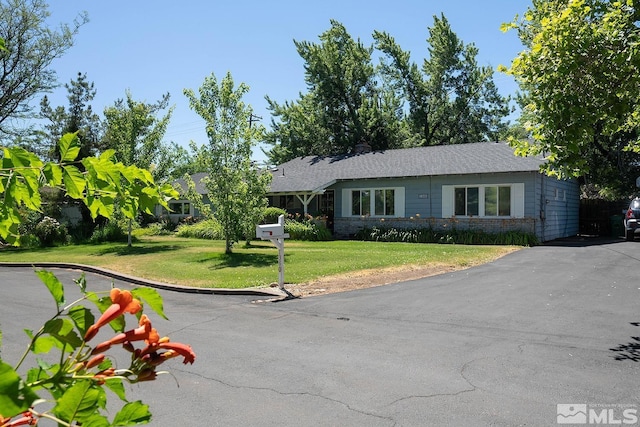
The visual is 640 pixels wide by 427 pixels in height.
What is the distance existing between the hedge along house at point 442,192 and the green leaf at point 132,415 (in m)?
22.5

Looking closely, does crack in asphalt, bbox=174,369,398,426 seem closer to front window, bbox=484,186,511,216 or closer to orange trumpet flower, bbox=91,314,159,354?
orange trumpet flower, bbox=91,314,159,354

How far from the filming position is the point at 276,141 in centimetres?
4738

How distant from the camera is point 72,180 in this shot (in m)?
1.41

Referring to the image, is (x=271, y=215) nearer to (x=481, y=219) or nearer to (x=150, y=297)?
(x=481, y=219)

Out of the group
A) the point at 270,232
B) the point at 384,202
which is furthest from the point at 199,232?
the point at 270,232

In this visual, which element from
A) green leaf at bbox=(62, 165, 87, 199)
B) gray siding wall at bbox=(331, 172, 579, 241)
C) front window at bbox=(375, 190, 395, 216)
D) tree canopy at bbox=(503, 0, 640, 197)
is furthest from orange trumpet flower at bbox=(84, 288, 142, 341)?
front window at bbox=(375, 190, 395, 216)

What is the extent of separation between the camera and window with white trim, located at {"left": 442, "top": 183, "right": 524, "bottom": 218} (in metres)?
22.3

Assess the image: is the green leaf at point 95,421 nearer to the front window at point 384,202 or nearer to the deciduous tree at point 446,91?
the front window at point 384,202

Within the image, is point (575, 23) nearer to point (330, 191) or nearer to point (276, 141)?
point (330, 191)

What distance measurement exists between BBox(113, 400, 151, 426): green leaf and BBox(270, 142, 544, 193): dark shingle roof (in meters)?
22.4

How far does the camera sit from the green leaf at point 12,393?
33.5 inches

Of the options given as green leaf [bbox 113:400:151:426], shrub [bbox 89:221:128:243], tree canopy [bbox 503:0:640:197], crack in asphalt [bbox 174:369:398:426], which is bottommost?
crack in asphalt [bbox 174:369:398:426]

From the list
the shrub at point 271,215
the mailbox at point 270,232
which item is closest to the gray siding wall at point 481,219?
the shrub at point 271,215

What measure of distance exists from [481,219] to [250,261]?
12.1 m
